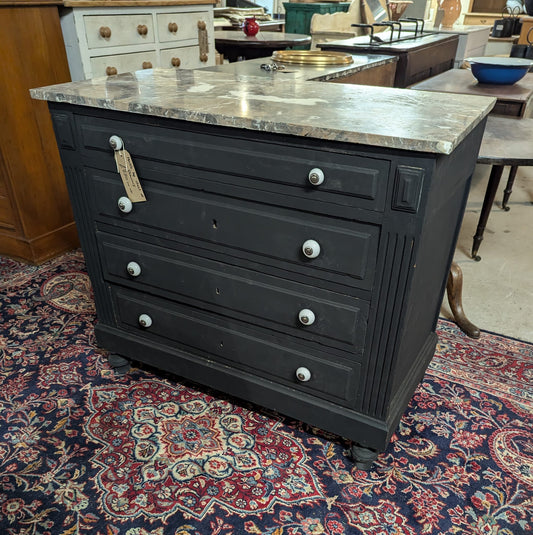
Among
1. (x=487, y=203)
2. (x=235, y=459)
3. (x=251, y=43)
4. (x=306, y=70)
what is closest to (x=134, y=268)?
(x=235, y=459)

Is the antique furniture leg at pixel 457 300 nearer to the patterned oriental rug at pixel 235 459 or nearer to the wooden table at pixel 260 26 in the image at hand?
the patterned oriental rug at pixel 235 459

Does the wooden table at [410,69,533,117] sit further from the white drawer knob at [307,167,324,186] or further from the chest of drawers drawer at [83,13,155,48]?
the white drawer knob at [307,167,324,186]

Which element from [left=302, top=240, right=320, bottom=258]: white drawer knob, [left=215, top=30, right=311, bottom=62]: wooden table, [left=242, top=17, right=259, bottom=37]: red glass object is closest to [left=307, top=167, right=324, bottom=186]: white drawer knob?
[left=302, top=240, right=320, bottom=258]: white drawer knob

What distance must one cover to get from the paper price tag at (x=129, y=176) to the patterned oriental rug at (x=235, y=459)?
75 cm

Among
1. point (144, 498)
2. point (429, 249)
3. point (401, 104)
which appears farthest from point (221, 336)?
point (401, 104)

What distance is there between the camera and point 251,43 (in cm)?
410

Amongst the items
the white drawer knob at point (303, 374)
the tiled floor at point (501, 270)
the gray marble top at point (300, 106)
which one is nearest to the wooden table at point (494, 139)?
the tiled floor at point (501, 270)

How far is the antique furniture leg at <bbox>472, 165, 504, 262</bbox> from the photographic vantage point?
241 cm

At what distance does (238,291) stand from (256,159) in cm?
41

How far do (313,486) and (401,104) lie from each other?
113cm

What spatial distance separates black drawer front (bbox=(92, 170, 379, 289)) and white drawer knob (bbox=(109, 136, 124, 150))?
4.4 inches

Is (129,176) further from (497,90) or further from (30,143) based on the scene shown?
(497,90)

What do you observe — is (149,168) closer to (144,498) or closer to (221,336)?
(221,336)

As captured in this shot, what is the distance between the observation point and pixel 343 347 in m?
1.36
